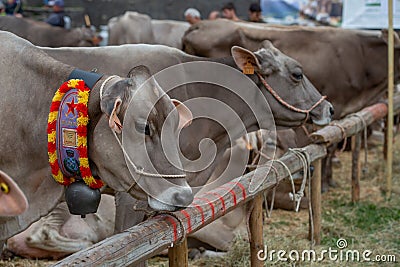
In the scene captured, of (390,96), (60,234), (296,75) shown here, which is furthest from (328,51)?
(60,234)

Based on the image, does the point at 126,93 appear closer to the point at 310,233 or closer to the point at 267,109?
the point at 267,109

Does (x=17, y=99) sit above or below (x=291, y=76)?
above

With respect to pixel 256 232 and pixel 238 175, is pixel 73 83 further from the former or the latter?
pixel 238 175

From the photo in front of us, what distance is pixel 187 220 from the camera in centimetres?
327

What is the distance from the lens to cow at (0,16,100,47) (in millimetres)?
9812

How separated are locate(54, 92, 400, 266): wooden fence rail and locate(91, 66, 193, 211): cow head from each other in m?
0.17

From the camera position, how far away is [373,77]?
7840mm

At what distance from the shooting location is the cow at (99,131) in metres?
2.94

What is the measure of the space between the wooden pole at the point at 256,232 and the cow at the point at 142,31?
22.2 feet

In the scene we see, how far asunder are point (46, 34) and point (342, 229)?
6538 mm

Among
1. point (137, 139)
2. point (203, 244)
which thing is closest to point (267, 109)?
point (203, 244)

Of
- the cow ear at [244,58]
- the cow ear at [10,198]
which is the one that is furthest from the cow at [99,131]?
the cow ear at [244,58]

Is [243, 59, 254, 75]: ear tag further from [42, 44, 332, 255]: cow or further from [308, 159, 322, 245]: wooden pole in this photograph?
[308, 159, 322, 245]: wooden pole

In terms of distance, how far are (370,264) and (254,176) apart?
4.03ft
